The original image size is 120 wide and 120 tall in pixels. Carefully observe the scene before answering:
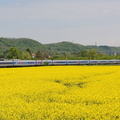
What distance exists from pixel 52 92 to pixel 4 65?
1988 inches

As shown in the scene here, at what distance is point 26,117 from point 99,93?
6.27m

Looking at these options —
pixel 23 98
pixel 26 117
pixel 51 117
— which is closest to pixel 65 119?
pixel 51 117

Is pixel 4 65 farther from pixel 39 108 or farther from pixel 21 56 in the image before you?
pixel 21 56

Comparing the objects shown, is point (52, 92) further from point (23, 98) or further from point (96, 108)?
point (96, 108)

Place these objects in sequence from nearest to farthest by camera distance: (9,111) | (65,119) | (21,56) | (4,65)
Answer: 1. (65,119)
2. (9,111)
3. (4,65)
4. (21,56)

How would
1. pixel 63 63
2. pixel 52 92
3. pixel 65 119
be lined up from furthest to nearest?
pixel 63 63 → pixel 52 92 → pixel 65 119

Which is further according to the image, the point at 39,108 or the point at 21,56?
the point at 21,56

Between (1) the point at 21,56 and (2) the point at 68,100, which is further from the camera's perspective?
(1) the point at 21,56

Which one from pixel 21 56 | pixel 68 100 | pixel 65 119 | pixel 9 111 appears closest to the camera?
pixel 65 119

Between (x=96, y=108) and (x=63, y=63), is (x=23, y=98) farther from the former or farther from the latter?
(x=63, y=63)

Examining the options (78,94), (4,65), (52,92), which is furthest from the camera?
(4,65)

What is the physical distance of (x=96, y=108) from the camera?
1186 cm

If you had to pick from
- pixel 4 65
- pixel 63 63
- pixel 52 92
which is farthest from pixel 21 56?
pixel 52 92

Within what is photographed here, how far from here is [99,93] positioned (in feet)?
50.9
